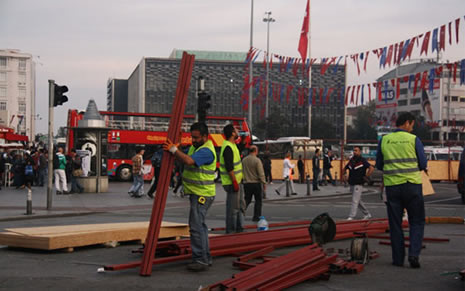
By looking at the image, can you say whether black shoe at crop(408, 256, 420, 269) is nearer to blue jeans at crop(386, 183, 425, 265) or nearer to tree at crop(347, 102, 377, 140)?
blue jeans at crop(386, 183, 425, 265)

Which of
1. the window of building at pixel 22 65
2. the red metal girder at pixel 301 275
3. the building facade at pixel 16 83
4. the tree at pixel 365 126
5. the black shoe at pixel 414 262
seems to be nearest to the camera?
the red metal girder at pixel 301 275

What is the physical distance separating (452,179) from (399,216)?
110 feet

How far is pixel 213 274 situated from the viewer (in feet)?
24.9

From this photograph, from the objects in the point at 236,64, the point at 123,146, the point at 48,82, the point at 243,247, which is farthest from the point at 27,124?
the point at 243,247

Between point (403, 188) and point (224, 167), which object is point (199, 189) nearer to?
point (403, 188)

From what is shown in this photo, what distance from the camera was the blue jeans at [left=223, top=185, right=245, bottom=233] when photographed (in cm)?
1076

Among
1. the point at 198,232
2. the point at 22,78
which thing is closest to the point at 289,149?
the point at 198,232

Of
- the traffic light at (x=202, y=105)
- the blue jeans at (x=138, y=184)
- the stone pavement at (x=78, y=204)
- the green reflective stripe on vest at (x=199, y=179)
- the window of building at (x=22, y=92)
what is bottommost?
the stone pavement at (x=78, y=204)

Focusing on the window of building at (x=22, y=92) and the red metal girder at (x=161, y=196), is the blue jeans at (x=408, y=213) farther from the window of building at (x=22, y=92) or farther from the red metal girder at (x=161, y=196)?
the window of building at (x=22, y=92)

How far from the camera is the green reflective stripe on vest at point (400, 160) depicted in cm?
835

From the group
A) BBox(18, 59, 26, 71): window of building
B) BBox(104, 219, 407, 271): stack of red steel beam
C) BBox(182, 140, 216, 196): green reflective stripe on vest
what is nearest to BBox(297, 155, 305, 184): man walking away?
BBox(104, 219, 407, 271): stack of red steel beam

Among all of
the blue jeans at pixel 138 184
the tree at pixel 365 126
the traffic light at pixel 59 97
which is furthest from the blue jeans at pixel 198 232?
the tree at pixel 365 126

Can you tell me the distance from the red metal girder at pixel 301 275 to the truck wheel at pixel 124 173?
30549 millimetres

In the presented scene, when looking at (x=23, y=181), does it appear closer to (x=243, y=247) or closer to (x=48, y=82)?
(x=48, y=82)
